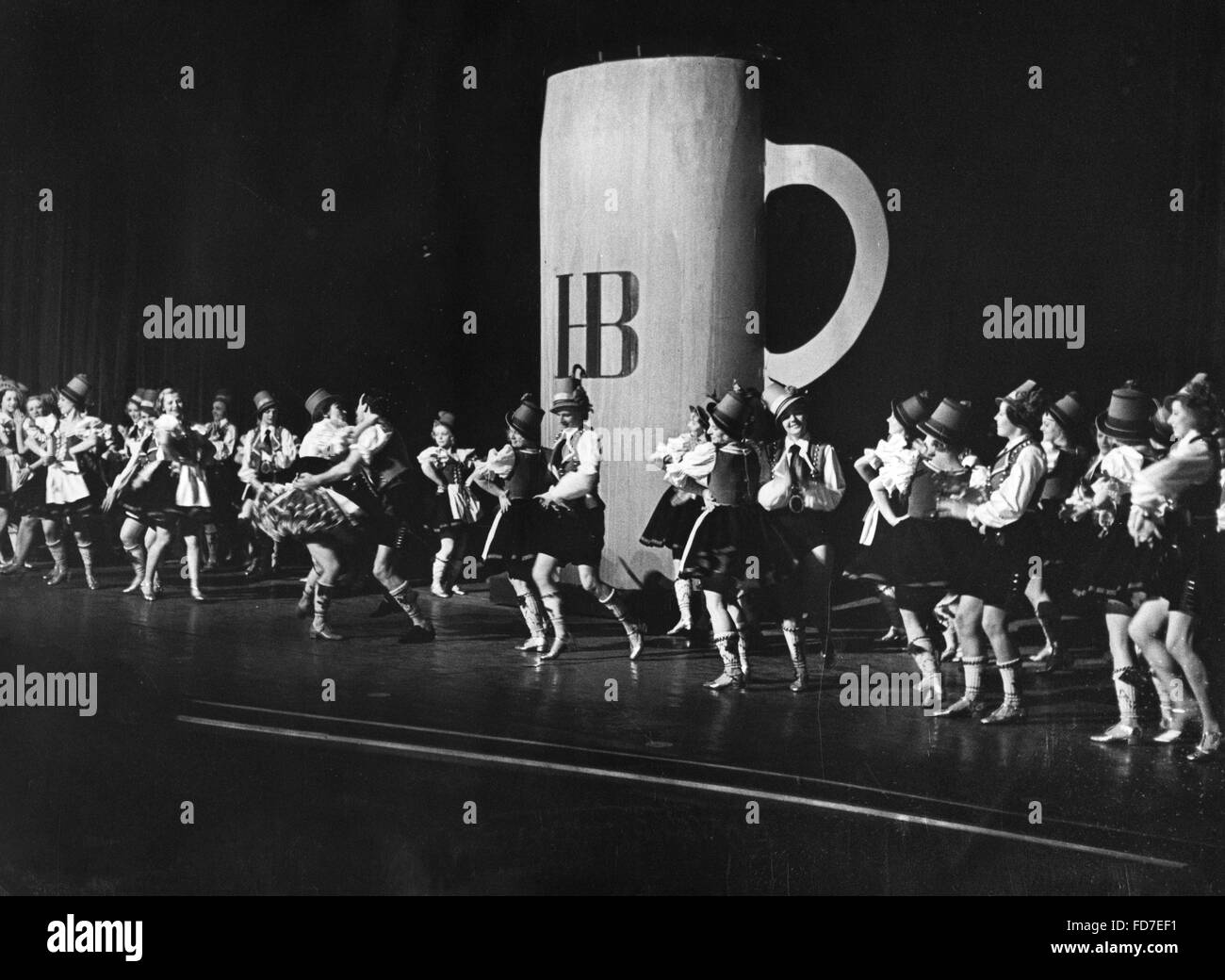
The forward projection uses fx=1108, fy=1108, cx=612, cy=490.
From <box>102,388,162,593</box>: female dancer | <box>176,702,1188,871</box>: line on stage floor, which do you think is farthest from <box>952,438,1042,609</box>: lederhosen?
<box>102,388,162,593</box>: female dancer

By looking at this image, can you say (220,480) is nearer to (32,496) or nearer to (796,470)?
(32,496)

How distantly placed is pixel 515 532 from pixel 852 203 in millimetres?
1860

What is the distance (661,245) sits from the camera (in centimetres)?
439

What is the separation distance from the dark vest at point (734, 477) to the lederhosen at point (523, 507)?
2.20 ft

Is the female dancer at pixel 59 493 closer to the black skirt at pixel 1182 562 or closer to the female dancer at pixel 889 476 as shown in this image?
the female dancer at pixel 889 476

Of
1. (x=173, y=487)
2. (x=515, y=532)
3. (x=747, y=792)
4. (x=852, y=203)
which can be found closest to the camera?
(x=747, y=792)

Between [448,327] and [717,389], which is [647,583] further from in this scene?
[448,327]

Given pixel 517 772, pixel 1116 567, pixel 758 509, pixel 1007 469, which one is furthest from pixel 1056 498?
pixel 517 772

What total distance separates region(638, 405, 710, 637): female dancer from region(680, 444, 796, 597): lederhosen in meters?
0.04

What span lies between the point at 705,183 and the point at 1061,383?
160cm

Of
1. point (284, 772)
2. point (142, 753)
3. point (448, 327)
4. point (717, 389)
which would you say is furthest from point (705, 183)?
point (142, 753)

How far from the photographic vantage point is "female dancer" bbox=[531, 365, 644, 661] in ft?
14.5
